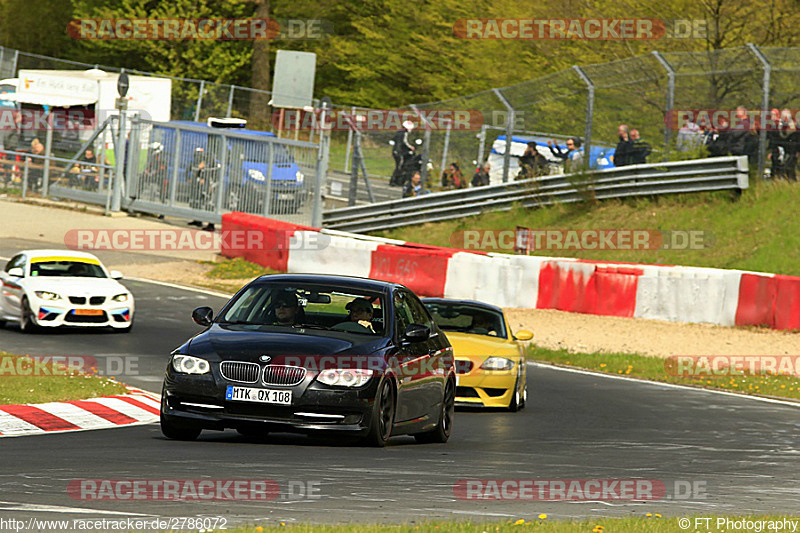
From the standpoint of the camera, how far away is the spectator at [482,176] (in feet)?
109

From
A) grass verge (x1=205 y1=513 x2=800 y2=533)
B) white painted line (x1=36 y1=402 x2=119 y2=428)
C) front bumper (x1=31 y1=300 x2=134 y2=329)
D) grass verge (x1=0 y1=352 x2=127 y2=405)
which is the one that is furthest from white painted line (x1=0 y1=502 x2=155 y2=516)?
front bumper (x1=31 y1=300 x2=134 y2=329)

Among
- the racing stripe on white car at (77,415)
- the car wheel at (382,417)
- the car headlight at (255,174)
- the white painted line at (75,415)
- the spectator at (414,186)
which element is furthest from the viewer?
Result: the car headlight at (255,174)

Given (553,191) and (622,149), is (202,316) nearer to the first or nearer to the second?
(622,149)

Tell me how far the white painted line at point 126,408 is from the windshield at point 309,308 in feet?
7.99

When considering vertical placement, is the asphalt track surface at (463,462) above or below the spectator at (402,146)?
below

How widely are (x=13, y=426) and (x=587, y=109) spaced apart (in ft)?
65.5

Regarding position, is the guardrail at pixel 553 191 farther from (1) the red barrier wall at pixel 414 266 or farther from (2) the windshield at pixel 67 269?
(2) the windshield at pixel 67 269

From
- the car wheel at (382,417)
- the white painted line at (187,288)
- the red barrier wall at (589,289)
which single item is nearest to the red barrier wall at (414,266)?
the red barrier wall at (589,289)

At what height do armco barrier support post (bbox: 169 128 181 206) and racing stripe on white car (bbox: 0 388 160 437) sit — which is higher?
armco barrier support post (bbox: 169 128 181 206)

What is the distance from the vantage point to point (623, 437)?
13211mm

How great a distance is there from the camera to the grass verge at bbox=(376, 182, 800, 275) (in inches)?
1053

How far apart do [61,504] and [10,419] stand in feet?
16.9

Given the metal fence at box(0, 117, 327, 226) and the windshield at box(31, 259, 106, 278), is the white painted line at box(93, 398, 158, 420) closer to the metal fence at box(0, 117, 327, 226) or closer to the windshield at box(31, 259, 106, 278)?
the windshield at box(31, 259, 106, 278)

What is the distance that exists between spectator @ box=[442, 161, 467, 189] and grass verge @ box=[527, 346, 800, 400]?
12.0m
